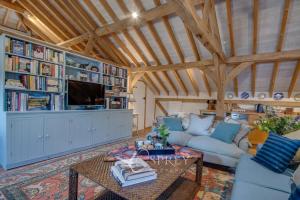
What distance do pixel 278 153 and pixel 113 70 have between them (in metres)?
3.85

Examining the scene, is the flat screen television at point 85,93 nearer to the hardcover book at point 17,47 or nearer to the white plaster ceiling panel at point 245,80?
the hardcover book at point 17,47

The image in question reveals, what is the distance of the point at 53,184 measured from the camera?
2158 mm

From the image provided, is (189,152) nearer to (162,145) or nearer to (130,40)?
(162,145)

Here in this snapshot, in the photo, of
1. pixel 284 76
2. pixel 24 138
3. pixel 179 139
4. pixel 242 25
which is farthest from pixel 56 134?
pixel 284 76

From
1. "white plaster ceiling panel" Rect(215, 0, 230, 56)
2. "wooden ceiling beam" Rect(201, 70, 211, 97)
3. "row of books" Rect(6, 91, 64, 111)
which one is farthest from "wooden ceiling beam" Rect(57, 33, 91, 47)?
"wooden ceiling beam" Rect(201, 70, 211, 97)

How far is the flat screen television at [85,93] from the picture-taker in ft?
11.1

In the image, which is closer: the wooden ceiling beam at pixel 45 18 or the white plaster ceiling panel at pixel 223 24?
the white plaster ceiling panel at pixel 223 24

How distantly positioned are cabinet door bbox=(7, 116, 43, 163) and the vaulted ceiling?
245 centimetres

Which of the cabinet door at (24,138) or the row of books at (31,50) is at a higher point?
the row of books at (31,50)

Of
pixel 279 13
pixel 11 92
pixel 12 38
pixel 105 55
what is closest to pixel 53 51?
pixel 12 38

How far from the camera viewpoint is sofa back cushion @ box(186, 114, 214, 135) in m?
3.45

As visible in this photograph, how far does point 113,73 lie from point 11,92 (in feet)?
7.52

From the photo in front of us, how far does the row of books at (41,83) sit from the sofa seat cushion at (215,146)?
109 inches

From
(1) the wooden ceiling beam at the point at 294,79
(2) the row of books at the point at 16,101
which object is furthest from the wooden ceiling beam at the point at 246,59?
(2) the row of books at the point at 16,101
